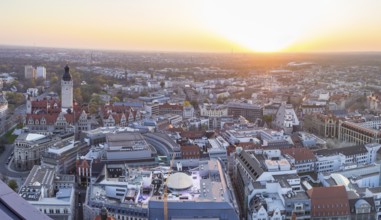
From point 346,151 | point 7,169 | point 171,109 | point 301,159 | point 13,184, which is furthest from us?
point 171,109

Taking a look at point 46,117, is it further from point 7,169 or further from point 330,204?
point 330,204

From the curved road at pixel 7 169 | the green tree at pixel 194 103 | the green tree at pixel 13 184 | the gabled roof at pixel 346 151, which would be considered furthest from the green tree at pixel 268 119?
the green tree at pixel 13 184

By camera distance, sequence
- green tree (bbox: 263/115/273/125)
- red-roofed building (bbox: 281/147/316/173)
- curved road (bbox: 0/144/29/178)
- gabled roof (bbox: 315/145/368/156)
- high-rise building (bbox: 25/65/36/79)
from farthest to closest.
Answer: high-rise building (bbox: 25/65/36/79) → green tree (bbox: 263/115/273/125) → gabled roof (bbox: 315/145/368/156) → curved road (bbox: 0/144/29/178) → red-roofed building (bbox: 281/147/316/173)

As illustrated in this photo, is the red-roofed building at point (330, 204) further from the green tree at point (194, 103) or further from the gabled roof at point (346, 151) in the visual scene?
the green tree at point (194, 103)

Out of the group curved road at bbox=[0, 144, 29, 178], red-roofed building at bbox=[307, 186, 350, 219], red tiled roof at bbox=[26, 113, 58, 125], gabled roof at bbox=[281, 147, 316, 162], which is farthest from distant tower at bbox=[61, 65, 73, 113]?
red-roofed building at bbox=[307, 186, 350, 219]

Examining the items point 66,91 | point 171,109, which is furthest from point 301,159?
point 171,109

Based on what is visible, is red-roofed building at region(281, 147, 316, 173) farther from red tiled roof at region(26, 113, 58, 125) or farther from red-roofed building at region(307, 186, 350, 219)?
red tiled roof at region(26, 113, 58, 125)

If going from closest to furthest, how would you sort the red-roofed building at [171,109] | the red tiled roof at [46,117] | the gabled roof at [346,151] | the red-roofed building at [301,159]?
the red-roofed building at [301,159]
the gabled roof at [346,151]
the red tiled roof at [46,117]
the red-roofed building at [171,109]
